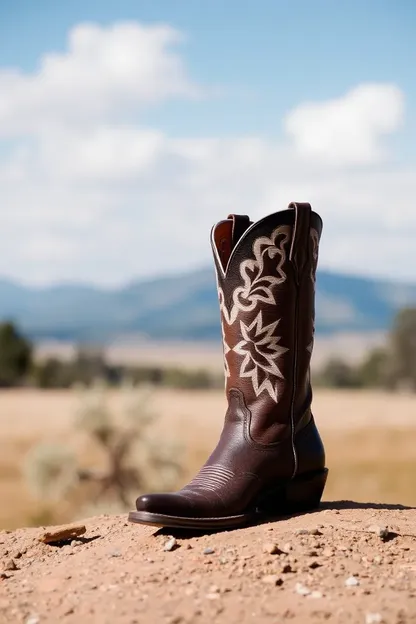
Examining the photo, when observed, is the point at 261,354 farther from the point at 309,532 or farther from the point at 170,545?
the point at 170,545

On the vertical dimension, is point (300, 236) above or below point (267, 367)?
above

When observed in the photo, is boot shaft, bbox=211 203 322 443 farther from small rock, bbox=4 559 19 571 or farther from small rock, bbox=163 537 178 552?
small rock, bbox=4 559 19 571

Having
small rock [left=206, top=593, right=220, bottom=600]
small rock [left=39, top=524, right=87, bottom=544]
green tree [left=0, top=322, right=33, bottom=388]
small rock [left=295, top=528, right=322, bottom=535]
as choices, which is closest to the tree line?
green tree [left=0, top=322, right=33, bottom=388]

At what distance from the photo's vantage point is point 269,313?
4020 mm

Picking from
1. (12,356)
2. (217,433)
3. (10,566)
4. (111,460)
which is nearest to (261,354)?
(10,566)

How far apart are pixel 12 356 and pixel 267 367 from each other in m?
47.4

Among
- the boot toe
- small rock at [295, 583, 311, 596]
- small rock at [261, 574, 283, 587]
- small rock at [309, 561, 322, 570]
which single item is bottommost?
small rock at [295, 583, 311, 596]

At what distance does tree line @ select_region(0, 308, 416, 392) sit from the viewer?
164ft

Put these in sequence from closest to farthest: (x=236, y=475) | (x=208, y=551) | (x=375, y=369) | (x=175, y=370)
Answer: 1. (x=208, y=551)
2. (x=236, y=475)
3. (x=375, y=369)
4. (x=175, y=370)

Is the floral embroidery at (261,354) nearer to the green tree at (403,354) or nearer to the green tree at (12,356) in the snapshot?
the green tree at (12,356)

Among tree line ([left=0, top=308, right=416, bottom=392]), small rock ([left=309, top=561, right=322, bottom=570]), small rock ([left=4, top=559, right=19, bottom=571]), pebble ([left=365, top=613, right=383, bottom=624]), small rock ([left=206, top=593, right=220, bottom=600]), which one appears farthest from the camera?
tree line ([left=0, top=308, right=416, bottom=392])

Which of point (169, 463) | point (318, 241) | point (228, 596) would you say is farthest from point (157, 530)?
point (169, 463)

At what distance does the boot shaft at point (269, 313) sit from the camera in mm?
4000

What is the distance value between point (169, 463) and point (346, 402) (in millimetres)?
25849
